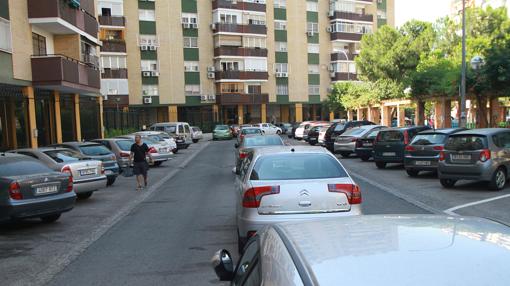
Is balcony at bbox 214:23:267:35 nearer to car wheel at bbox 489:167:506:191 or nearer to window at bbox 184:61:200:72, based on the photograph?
window at bbox 184:61:200:72

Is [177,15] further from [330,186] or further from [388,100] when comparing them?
[330,186]

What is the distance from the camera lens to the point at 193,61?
63.4 metres

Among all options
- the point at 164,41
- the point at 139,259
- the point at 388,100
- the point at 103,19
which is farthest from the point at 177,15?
the point at 139,259

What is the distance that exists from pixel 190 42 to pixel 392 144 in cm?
4690

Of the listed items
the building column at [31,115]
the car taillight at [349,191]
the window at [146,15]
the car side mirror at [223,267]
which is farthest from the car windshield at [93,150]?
the window at [146,15]

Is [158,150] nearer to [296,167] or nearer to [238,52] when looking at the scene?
[296,167]

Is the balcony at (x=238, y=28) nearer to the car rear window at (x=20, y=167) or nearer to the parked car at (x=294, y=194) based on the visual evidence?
the car rear window at (x=20, y=167)

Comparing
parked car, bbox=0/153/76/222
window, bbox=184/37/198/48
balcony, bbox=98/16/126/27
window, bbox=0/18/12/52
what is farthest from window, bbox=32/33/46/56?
window, bbox=184/37/198/48

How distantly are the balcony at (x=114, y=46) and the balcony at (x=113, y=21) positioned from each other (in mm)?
1859

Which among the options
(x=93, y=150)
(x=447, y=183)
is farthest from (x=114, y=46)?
(x=447, y=183)

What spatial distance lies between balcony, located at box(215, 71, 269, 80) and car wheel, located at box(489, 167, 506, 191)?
169 ft

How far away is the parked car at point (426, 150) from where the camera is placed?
16.5 meters

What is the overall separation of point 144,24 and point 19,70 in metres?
40.8

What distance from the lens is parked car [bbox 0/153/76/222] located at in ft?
31.7
